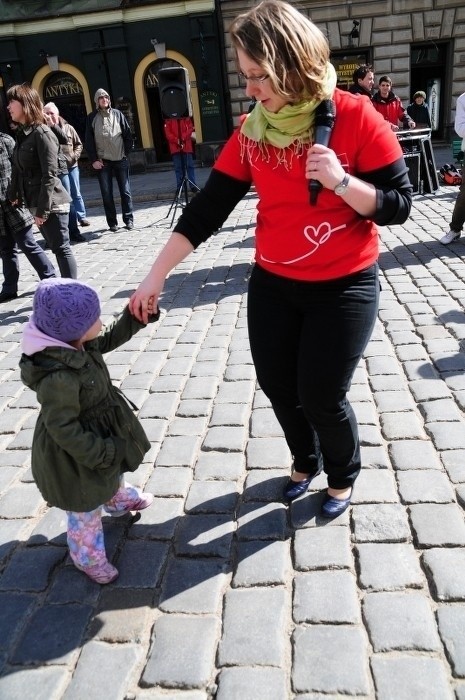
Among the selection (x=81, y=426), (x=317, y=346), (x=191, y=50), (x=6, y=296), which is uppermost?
(x=191, y=50)

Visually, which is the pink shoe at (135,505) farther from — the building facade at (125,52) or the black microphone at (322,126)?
the building facade at (125,52)

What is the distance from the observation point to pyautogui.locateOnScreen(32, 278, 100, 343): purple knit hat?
6.41 feet

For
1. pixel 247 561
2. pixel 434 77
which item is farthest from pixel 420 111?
pixel 247 561

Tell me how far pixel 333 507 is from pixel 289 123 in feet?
4.92

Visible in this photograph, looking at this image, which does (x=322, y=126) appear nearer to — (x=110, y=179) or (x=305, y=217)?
(x=305, y=217)

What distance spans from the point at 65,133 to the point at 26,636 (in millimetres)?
7847

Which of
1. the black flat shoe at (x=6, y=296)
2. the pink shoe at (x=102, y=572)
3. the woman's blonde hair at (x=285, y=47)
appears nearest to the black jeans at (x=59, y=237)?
the black flat shoe at (x=6, y=296)

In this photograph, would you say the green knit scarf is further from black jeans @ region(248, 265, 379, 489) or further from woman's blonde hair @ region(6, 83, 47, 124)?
woman's blonde hair @ region(6, 83, 47, 124)

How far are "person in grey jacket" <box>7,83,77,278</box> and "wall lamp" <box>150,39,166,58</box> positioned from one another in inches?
564

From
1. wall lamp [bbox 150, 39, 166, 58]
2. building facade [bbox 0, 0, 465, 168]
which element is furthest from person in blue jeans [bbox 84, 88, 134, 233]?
wall lamp [bbox 150, 39, 166, 58]

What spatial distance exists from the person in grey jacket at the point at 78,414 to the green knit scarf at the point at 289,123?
0.75 m

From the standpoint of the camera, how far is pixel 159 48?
18.1 m

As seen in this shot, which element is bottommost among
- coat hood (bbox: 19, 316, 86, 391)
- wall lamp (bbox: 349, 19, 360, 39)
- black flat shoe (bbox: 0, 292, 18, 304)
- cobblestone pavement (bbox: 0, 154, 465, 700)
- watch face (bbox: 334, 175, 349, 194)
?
black flat shoe (bbox: 0, 292, 18, 304)

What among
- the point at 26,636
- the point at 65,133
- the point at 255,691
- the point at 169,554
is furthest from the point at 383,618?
the point at 65,133
